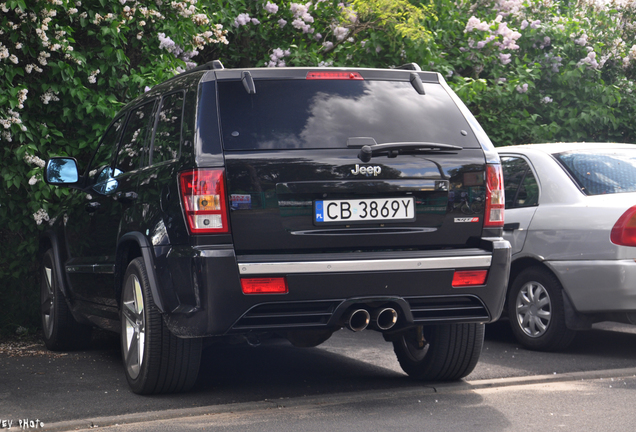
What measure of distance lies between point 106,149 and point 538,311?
353 cm

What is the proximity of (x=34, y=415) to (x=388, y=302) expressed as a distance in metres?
1.96

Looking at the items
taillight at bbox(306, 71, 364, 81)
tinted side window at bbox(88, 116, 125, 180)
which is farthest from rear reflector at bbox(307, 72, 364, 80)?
tinted side window at bbox(88, 116, 125, 180)

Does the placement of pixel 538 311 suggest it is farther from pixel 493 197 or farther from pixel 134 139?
pixel 134 139

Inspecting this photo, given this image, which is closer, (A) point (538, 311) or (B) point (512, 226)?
(A) point (538, 311)

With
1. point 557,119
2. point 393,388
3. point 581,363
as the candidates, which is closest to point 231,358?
point 393,388

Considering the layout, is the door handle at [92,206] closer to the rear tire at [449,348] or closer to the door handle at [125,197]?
the door handle at [125,197]

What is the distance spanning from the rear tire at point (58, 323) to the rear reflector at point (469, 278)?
11.3 feet

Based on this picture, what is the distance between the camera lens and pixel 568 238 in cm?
648

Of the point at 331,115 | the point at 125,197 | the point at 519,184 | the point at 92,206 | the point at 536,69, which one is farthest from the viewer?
the point at 536,69

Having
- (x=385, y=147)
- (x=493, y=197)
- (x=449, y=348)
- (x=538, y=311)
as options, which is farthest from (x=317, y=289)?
(x=538, y=311)

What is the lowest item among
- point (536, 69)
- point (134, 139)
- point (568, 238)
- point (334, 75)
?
point (568, 238)

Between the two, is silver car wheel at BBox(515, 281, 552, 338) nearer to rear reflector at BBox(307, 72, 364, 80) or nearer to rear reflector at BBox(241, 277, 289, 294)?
rear reflector at BBox(307, 72, 364, 80)

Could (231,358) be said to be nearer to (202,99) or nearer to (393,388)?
(393,388)

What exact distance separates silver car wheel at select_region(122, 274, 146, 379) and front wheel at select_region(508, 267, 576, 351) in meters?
3.21
